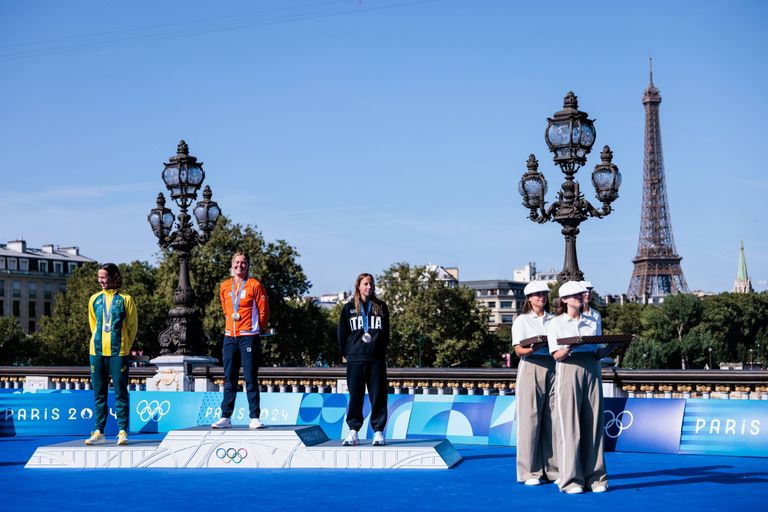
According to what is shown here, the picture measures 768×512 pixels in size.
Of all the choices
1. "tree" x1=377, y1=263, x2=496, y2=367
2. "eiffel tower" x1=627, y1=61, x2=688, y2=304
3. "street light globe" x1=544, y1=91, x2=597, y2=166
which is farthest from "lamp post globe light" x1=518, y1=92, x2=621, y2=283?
"eiffel tower" x1=627, y1=61, x2=688, y2=304

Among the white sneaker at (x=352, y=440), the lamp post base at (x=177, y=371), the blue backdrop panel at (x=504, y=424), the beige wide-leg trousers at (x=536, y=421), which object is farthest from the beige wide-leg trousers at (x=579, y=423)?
the lamp post base at (x=177, y=371)

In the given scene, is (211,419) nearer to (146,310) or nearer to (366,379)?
(366,379)

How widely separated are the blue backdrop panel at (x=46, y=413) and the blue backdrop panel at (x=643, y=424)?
8.41 meters

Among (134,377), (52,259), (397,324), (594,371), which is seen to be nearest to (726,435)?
(594,371)

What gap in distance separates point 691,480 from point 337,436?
21.4 feet

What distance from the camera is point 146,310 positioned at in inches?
2672

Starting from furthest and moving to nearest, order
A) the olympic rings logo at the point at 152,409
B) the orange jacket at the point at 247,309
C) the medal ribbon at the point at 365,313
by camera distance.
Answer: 1. the olympic rings logo at the point at 152,409
2. the orange jacket at the point at 247,309
3. the medal ribbon at the point at 365,313

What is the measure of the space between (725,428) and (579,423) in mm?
4801

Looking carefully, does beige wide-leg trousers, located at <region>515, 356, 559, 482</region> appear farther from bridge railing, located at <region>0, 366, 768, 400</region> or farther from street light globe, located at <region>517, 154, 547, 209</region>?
street light globe, located at <region>517, 154, 547, 209</region>

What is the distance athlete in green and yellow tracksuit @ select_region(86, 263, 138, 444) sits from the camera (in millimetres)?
13695

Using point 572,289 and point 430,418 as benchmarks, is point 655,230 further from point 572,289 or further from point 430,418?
point 572,289

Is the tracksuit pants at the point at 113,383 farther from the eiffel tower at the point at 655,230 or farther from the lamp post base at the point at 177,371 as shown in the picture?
the eiffel tower at the point at 655,230

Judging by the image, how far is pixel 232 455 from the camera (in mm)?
12875

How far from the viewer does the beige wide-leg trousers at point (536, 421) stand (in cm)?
1115
